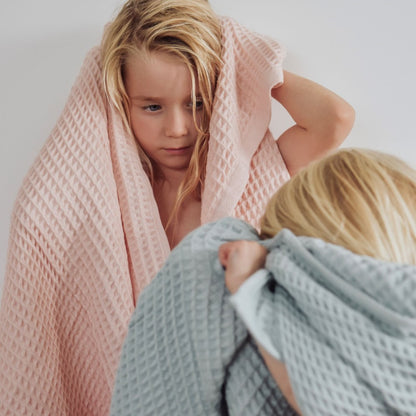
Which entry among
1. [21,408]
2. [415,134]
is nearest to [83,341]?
[21,408]

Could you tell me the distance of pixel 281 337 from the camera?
519 mm

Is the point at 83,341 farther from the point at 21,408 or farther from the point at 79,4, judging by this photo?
the point at 79,4

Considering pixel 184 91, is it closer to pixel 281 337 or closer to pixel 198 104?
pixel 198 104

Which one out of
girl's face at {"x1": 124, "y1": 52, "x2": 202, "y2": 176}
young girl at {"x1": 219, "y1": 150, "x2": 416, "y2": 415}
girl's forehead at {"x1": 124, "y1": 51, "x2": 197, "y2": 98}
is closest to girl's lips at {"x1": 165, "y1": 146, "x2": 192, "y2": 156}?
girl's face at {"x1": 124, "y1": 52, "x2": 202, "y2": 176}

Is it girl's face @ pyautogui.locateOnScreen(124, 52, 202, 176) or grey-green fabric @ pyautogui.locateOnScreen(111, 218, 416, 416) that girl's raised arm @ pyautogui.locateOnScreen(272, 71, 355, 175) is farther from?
grey-green fabric @ pyautogui.locateOnScreen(111, 218, 416, 416)

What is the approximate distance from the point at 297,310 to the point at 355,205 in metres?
0.13

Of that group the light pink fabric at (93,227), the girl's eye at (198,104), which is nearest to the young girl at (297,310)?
the light pink fabric at (93,227)

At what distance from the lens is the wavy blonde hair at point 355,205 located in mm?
566

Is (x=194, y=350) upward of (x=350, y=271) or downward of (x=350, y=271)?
downward

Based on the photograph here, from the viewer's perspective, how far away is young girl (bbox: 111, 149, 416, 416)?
50 centimetres

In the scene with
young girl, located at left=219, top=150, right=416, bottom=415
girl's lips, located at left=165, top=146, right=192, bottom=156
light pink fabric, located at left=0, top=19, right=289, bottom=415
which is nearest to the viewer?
young girl, located at left=219, top=150, right=416, bottom=415

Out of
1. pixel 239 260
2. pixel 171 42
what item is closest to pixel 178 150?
pixel 171 42

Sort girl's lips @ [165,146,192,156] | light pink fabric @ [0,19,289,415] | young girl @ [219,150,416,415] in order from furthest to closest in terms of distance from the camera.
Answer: girl's lips @ [165,146,192,156]
light pink fabric @ [0,19,289,415]
young girl @ [219,150,416,415]

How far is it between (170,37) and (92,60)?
0.15 metres
